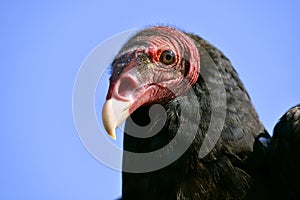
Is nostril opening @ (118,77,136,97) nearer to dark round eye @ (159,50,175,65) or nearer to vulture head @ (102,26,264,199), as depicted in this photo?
vulture head @ (102,26,264,199)

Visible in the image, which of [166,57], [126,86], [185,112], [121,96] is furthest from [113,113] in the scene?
[166,57]

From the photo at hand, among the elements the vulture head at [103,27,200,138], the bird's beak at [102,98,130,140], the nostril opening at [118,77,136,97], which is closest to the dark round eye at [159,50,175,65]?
the vulture head at [103,27,200,138]

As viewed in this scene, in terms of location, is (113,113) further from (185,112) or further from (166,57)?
(166,57)

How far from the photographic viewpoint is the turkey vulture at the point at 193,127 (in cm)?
571

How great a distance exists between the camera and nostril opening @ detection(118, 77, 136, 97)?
5629 mm

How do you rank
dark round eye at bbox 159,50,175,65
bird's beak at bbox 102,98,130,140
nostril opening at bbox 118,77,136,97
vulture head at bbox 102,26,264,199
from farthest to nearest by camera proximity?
dark round eye at bbox 159,50,175,65
vulture head at bbox 102,26,264,199
nostril opening at bbox 118,77,136,97
bird's beak at bbox 102,98,130,140

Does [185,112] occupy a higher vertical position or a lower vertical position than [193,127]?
higher

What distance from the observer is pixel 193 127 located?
19.3 ft

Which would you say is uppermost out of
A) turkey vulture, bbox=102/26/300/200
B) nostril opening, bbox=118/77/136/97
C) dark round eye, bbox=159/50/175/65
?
dark round eye, bbox=159/50/175/65

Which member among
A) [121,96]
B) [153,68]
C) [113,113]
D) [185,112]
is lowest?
[185,112]

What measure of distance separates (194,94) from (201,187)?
879 mm

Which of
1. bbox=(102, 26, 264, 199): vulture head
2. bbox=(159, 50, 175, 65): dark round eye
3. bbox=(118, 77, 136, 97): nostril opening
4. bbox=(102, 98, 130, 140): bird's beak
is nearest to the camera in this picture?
bbox=(102, 98, 130, 140): bird's beak

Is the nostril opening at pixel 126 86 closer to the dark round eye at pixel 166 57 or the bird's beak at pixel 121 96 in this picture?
the bird's beak at pixel 121 96

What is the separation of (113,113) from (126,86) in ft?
1.32
